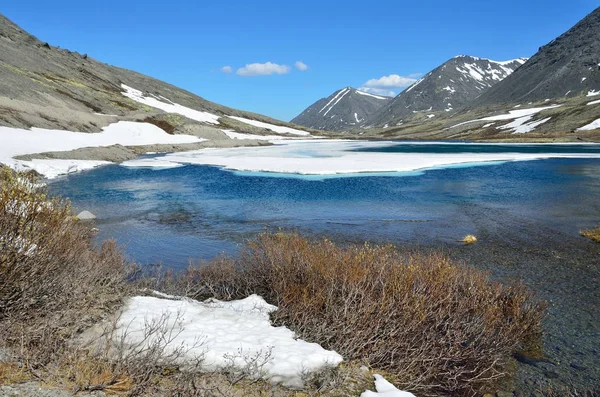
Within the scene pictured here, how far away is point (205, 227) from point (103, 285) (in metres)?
10.2

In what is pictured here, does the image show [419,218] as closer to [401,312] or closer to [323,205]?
[323,205]

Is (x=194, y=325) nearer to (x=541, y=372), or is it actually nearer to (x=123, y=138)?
(x=541, y=372)

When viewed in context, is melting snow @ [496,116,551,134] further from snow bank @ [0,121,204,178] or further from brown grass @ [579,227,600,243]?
brown grass @ [579,227,600,243]

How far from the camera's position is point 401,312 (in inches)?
277

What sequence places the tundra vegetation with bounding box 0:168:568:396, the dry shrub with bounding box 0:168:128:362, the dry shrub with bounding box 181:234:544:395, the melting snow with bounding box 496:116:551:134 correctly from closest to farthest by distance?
1. the tundra vegetation with bounding box 0:168:568:396
2. the dry shrub with bounding box 0:168:128:362
3. the dry shrub with bounding box 181:234:544:395
4. the melting snow with bounding box 496:116:551:134

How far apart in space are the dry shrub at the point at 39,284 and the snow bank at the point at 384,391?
4.13 metres

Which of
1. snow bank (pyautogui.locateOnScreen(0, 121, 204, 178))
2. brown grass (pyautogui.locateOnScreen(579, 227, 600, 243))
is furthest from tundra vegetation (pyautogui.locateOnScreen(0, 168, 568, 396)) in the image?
snow bank (pyautogui.locateOnScreen(0, 121, 204, 178))

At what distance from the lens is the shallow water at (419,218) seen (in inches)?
380

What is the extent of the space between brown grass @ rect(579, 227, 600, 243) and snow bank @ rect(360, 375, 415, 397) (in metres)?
13.2

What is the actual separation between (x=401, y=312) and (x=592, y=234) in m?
12.3

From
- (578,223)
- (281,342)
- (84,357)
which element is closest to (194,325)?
(281,342)

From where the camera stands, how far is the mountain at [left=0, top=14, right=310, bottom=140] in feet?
186

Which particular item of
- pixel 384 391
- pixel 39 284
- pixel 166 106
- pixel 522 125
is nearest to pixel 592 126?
pixel 522 125

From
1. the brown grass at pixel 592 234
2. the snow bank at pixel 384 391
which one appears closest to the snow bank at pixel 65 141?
the snow bank at pixel 384 391
